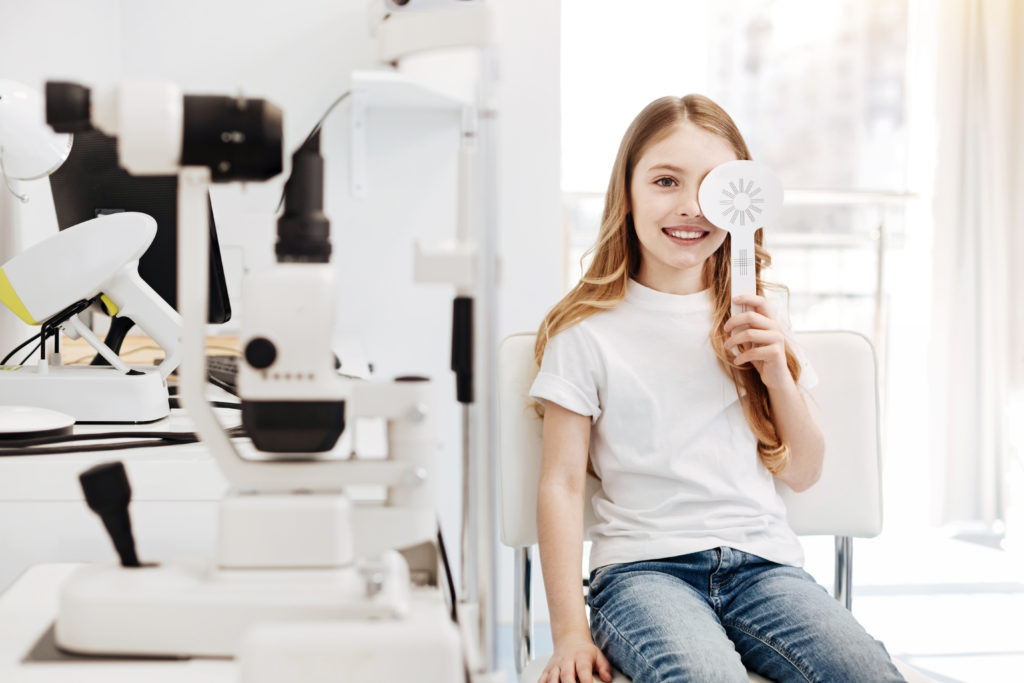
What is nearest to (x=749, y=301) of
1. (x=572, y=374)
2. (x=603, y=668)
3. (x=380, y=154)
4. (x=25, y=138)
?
(x=572, y=374)

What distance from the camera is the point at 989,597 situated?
246cm

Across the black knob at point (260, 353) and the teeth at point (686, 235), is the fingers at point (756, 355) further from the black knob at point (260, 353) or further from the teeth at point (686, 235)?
the black knob at point (260, 353)

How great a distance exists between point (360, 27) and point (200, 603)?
64.1 inches

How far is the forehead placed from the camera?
122 cm

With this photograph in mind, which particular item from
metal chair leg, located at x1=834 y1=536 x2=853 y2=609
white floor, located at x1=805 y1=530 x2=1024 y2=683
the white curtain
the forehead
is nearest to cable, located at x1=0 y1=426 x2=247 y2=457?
the forehead

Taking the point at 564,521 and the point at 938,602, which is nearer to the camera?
the point at 564,521

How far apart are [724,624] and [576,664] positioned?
200mm

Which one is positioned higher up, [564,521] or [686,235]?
[686,235]

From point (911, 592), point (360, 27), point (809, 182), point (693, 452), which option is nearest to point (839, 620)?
point (693, 452)

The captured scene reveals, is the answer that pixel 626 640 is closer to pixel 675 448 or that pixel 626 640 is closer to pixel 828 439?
pixel 675 448

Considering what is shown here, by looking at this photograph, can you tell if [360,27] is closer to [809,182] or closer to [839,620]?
[839,620]

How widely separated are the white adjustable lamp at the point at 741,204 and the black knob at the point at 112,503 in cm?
75

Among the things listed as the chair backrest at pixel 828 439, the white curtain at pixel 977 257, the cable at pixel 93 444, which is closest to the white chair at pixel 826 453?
the chair backrest at pixel 828 439

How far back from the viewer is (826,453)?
1.22 m
